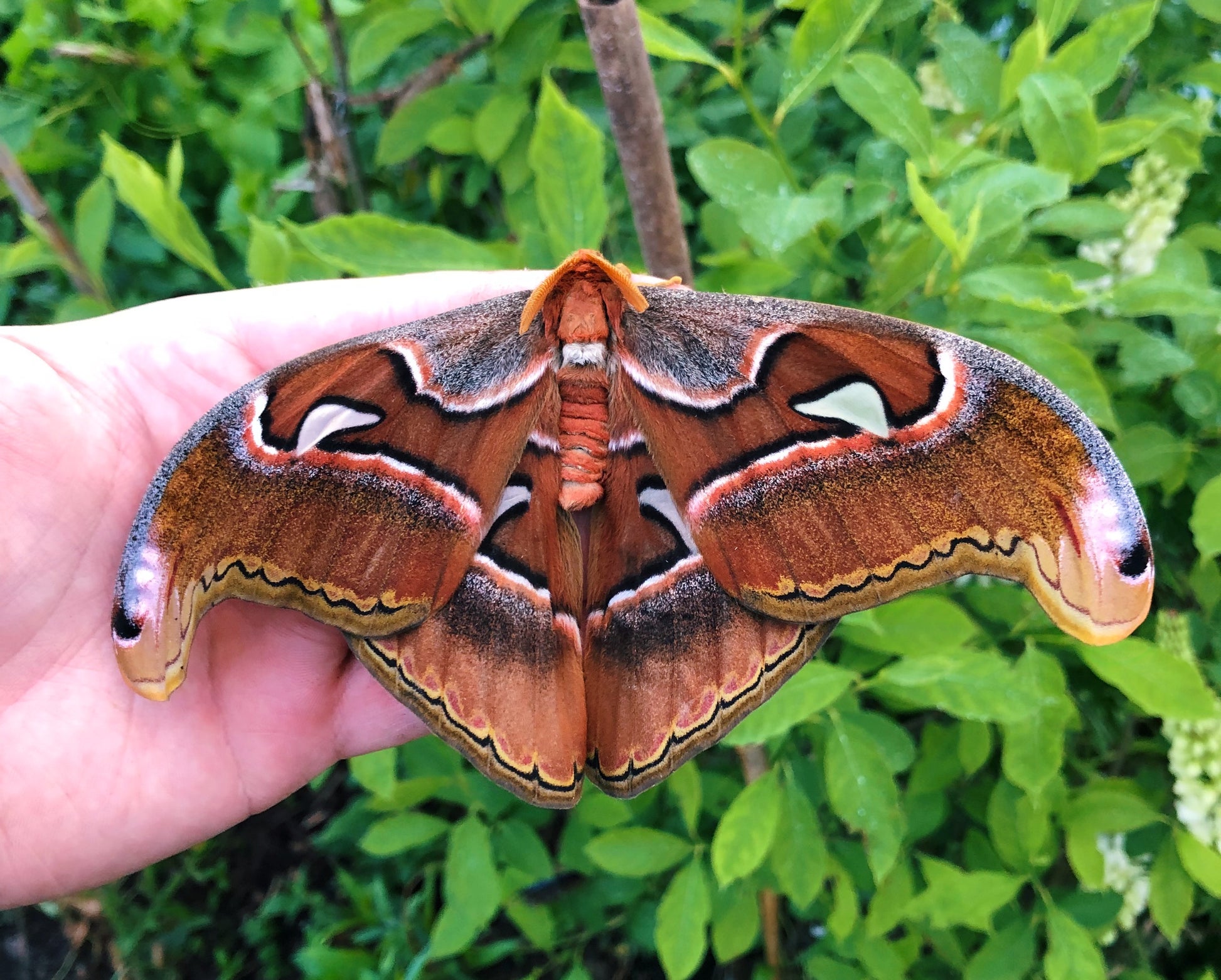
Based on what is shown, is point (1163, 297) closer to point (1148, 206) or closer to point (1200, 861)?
point (1148, 206)

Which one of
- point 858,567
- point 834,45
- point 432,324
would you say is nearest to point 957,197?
point 834,45

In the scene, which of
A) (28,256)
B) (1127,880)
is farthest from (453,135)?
(1127,880)

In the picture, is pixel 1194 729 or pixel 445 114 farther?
pixel 445 114

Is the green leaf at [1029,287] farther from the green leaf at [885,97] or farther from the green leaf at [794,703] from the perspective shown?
the green leaf at [794,703]

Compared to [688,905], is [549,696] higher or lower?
higher

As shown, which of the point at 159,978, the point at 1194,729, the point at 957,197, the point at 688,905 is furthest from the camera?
the point at 159,978

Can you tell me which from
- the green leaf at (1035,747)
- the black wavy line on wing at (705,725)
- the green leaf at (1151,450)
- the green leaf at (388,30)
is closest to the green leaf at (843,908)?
the green leaf at (1035,747)

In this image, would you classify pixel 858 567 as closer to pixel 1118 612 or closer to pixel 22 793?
pixel 1118 612
